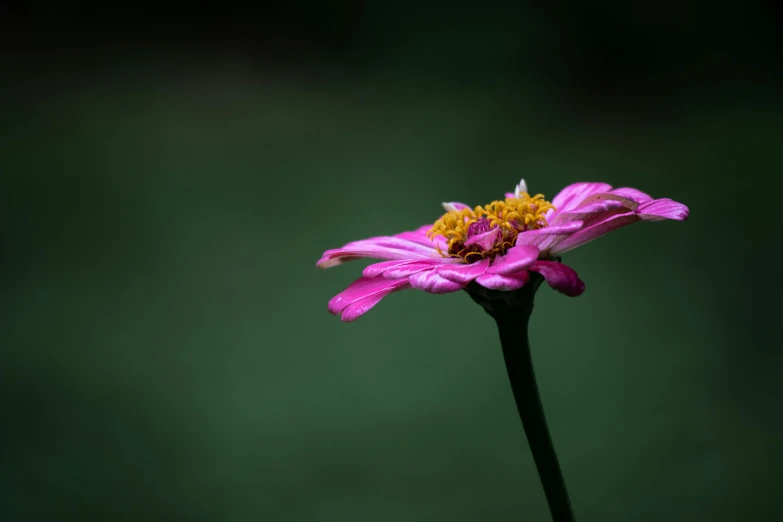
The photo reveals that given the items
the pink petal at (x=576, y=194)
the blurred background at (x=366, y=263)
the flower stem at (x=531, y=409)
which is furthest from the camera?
the blurred background at (x=366, y=263)

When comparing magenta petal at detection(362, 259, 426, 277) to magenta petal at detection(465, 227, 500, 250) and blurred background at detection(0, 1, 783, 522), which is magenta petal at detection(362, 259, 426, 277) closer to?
magenta petal at detection(465, 227, 500, 250)

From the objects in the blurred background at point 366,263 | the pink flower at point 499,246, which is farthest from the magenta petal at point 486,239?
the blurred background at point 366,263

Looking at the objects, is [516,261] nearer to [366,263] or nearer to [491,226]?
[491,226]

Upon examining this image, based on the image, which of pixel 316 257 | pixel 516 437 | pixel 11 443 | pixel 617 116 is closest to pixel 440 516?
pixel 516 437

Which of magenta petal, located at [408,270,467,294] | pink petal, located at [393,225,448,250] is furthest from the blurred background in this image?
magenta petal, located at [408,270,467,294]

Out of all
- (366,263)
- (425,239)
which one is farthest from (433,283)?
(366,263)

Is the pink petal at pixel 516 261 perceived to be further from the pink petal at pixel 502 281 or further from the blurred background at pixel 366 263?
the blurred background at pixel 366 263

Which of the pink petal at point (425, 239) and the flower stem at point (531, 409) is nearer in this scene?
the flower stem at point (531, 409)
